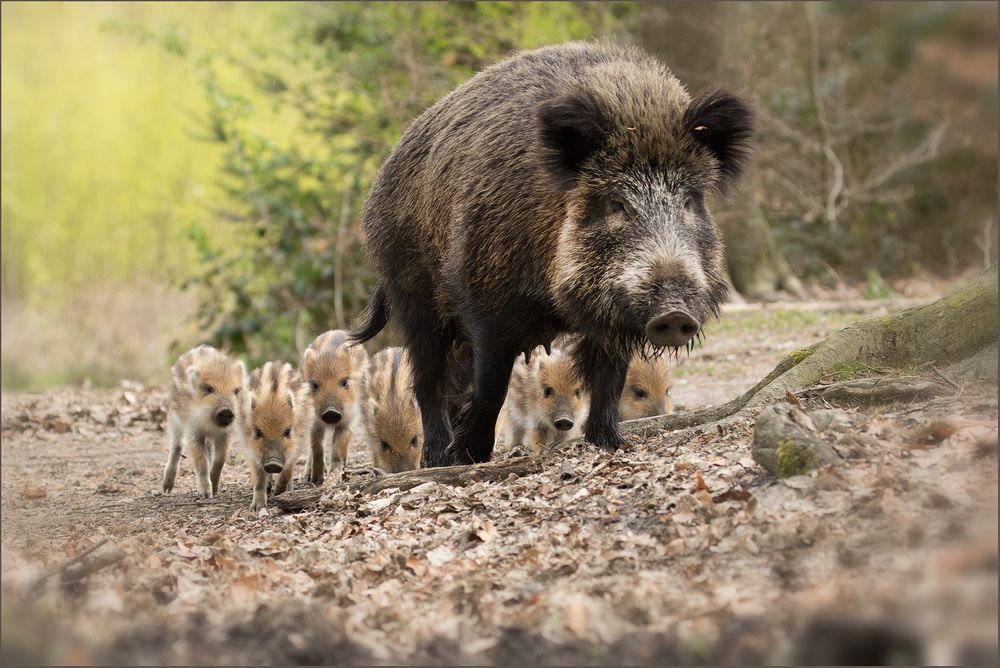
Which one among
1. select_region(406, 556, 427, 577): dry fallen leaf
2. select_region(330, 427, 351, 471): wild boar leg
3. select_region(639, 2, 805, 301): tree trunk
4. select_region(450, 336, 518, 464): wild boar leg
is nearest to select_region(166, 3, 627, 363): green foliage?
select_region(639, 2, 805, 301): tree trunk

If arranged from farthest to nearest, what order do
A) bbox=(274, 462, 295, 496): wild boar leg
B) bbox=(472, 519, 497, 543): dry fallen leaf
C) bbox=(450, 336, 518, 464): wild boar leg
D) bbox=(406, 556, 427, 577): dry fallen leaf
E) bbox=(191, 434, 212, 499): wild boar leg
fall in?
bbox=(191, 434, 212, 499): wild boar leg, bbox=(274, 462, 295, 496): wild boar leg, bbox=(450, 336, 518, 464): wild boar leg, bbox=(472, 519, 497, 543): dry fallen leaf, bbox=(406, 556, 427, 577): dry fallen leaf

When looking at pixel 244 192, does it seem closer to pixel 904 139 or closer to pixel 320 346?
pixel 320 346

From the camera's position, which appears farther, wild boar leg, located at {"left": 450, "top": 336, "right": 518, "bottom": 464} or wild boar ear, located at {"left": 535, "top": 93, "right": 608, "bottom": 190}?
wild boar leg, located at {"left": 450, "top": 336, "right": 518, "bottom": 464}

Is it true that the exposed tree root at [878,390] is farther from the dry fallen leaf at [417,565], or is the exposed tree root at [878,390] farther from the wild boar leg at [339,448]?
the wild boar leg at [339,448]

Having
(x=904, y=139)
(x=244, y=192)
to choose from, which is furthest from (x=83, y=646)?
(x=904, y=139)

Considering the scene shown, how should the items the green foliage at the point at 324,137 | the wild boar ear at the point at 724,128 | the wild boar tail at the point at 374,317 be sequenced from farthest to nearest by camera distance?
1. the green foliage at the point at 324,137
2. the wild boar tail at the point at 374,317
3. the wild boar ear at the point at 724,128

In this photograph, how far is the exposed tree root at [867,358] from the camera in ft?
16.5

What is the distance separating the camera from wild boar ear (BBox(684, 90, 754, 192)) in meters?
5.43

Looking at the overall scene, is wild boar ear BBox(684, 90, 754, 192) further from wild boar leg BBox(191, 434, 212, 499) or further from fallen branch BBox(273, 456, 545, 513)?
wild boar leg BBox(191, 434, 212, 499)

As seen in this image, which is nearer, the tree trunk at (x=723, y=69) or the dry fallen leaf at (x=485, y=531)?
the dry fallen leaf at (x=485, y=531)

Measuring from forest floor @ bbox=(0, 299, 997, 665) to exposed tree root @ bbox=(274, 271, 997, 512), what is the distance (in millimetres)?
157

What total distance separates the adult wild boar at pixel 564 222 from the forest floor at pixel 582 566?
0.65 metres

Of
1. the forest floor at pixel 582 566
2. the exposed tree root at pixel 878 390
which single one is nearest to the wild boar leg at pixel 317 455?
the forest floor at pixel 582 566

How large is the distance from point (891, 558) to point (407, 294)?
4.18 m
